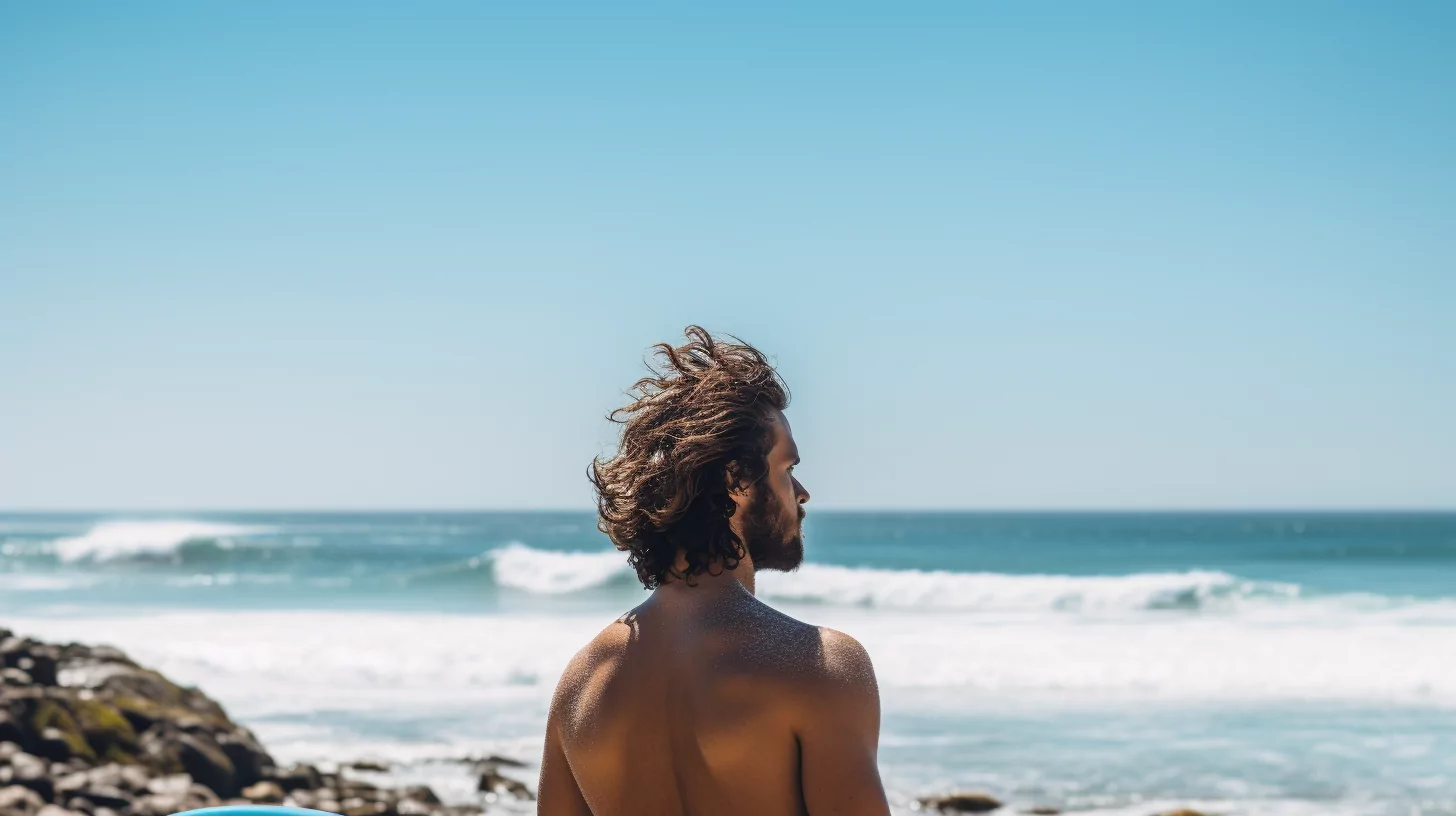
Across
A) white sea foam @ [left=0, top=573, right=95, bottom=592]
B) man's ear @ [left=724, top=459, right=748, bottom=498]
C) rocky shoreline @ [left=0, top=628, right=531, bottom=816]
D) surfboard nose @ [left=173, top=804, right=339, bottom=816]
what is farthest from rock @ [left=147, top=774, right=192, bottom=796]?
white sea foam @ [left=0, top=573, right=95, bottom=592]

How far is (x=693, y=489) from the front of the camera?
1.71m

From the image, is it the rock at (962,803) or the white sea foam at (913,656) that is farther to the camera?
the white sea foam at (913,656)

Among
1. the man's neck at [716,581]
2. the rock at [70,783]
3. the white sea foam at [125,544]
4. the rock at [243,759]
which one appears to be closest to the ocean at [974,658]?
the rock at [243,759]

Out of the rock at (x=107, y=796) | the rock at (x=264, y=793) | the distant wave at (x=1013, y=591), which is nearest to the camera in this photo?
the rock at (x=107, y=796)

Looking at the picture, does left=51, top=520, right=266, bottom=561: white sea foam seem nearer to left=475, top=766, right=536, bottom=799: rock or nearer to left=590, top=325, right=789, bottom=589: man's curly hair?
left=475, top=766, right=536, bottom=799: rock

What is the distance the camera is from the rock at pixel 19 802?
6.70 m

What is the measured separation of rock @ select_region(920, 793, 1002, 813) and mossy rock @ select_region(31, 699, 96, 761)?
5.11 meters

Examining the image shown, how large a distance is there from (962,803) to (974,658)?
27.7 feet

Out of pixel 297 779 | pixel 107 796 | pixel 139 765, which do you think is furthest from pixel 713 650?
pixel 139 765

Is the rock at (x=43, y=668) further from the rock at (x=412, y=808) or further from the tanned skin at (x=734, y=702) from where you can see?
the tanned skin at (x=734, y=702)

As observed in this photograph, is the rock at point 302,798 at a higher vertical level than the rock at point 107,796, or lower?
lower

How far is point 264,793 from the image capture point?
26.3 ft

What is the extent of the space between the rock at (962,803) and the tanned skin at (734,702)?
6711 millimetres

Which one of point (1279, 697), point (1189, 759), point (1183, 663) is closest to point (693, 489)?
point (1189, 759)
